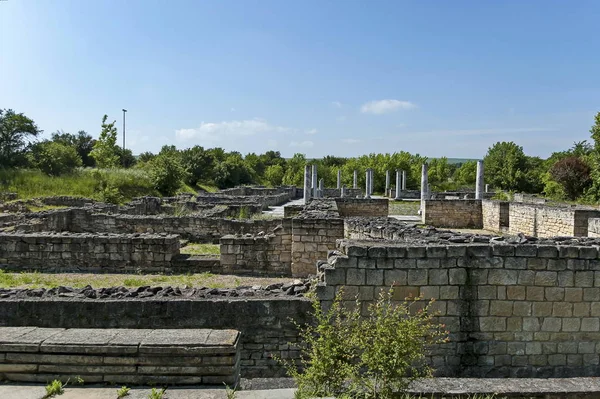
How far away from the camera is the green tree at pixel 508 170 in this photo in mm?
55156

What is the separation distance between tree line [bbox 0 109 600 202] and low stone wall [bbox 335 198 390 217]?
1980 centimetres

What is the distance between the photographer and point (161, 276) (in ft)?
33.9

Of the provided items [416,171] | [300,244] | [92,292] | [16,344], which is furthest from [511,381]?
[416,171]

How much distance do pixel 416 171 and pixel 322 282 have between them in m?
53.7

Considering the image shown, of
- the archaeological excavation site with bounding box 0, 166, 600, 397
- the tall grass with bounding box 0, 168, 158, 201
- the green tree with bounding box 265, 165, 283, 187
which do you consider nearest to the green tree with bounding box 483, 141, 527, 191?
the green tree with bounding box 265, 165, 283, 187

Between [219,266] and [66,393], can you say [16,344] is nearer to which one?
[66,393]

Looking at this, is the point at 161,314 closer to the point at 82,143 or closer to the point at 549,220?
the point at 549,220

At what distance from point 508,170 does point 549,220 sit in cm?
4476

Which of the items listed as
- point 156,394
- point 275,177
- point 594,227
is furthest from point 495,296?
point 275,177

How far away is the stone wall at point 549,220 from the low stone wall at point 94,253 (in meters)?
13.2

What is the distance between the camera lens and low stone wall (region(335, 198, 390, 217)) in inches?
826

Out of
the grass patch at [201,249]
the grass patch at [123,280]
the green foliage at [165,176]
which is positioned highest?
the green foliage at [165,176]

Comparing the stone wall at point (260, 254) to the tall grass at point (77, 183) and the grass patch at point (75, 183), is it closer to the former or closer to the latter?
the grass patch at point (75, 183)

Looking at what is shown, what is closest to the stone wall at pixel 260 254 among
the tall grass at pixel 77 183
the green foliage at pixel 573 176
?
the tall grass at pixel 77 183
